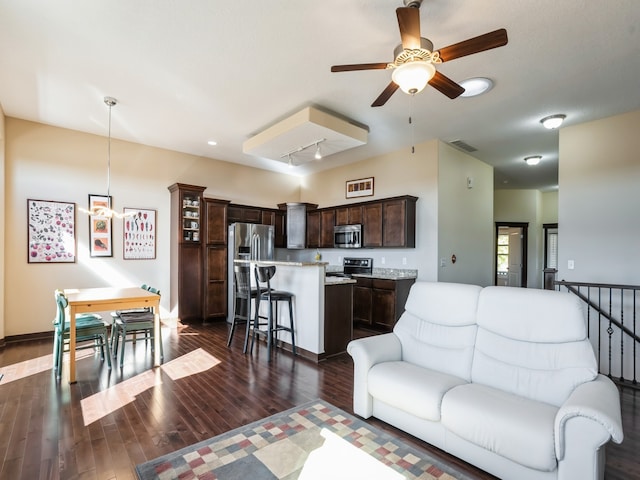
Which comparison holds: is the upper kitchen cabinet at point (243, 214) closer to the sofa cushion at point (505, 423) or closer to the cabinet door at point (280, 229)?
the cabinet door at point (280, 229)

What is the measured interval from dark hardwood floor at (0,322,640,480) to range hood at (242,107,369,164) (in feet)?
9.34

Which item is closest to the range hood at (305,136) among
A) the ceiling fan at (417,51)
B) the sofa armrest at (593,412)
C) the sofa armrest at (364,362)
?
the ceiling fan at (417,51)

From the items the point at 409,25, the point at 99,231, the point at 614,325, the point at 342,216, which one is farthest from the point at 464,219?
the point at 99,231

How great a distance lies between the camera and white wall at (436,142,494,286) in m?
5.38

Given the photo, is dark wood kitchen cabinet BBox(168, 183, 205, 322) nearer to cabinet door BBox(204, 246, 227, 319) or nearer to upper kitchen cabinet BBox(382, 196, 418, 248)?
cabinet door BBox(204, 246, 227, 319)

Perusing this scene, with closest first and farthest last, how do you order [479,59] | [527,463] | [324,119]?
1. [527,463]
2. [479,59]
3. [324,119]

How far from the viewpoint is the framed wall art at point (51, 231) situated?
4715mm

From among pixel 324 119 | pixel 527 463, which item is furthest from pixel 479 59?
pixel 527 463

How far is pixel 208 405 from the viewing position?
110 inches

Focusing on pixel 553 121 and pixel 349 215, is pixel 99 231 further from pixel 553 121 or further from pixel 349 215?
pixel 553 121

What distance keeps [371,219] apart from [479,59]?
10.8ft

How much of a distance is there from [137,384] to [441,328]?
114 inches

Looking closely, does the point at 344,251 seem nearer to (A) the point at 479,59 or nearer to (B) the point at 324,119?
(B) the point at 324,119

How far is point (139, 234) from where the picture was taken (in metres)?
5.61
